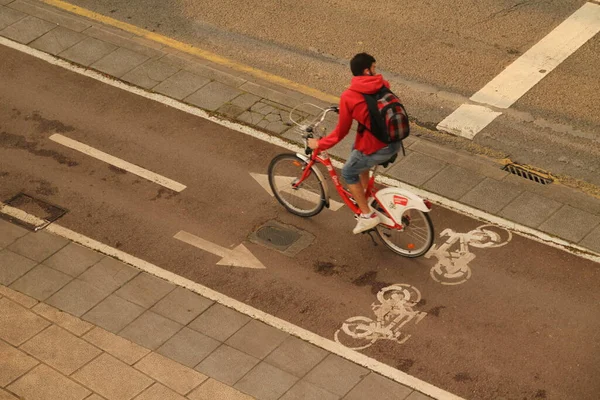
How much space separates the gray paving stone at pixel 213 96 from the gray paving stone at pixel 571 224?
4.74 m

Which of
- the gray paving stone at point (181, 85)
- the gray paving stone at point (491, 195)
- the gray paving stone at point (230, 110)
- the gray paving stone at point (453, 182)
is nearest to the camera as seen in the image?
the gray paving stone at point (491, 195)

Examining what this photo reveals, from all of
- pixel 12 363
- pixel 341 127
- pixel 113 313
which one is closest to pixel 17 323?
pixel 12 363

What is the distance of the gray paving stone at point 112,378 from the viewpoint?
30.4 feet

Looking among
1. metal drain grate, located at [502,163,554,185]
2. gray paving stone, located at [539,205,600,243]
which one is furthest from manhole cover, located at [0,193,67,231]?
gray paving stone, located at [539,205,600,243]

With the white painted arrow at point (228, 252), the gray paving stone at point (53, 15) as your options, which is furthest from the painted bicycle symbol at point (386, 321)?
the gray paving stone at point (53, 15)

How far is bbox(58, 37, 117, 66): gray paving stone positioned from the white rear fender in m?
5.97

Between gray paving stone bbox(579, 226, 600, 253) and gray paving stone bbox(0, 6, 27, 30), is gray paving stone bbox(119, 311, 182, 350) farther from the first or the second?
gray paving stone bbox(0, 6, 27, 30)

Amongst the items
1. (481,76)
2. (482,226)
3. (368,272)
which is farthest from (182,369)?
(481,76)

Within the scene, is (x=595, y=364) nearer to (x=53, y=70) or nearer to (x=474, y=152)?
(x=474, y=152)

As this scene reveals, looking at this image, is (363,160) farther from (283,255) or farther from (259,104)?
(259,104)

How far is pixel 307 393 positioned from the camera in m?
9.24

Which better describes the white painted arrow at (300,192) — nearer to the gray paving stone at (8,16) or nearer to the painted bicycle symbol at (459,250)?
the painted bicycle symbol at (459,250)

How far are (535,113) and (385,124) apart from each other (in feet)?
14.1

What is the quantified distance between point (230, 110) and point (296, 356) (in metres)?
4.78
